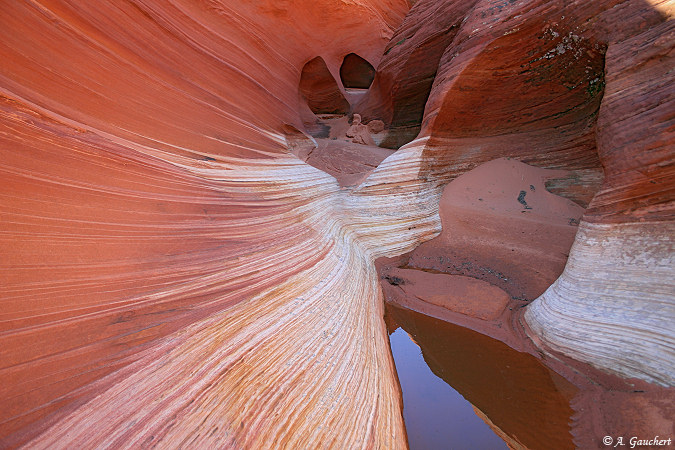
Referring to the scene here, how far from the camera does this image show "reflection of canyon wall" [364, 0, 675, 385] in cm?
221

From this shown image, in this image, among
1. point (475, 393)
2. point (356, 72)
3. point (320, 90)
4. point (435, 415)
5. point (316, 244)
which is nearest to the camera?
point (435, 415)

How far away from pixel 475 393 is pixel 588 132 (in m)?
3.84

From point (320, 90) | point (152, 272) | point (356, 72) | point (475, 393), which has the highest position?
point (356, 72)

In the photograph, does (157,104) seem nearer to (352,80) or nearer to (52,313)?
(52,313)

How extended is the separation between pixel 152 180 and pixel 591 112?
5209 millimetres

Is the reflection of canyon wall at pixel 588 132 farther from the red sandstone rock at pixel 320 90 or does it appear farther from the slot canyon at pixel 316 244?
the red sandstone rock at pixel 320 90

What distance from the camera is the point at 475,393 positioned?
2.29 meters

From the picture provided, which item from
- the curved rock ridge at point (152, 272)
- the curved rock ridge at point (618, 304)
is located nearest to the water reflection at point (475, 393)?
the curved rock ridge at point (152, 272)

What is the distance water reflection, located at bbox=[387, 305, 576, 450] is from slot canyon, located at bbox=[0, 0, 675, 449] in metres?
0.02

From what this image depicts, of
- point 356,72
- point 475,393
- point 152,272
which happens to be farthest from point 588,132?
point 356,72

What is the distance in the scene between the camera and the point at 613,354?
218cm

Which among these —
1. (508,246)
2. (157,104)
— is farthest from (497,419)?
(157,104)

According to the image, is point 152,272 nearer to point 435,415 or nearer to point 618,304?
point 435,415

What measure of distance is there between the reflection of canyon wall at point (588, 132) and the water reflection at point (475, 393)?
42cm
